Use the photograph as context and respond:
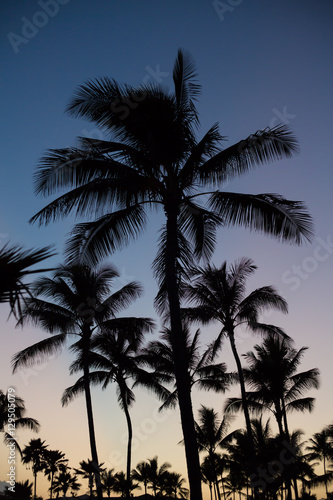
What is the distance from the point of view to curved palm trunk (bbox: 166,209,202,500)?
799 cm

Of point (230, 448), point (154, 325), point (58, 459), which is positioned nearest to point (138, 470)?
point (58, 459)

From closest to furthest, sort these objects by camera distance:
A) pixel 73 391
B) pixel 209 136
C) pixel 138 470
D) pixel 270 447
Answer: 1. pixel 209 136
2. pixel 73 391
3. pixel 270 447
4. pixel 138 470

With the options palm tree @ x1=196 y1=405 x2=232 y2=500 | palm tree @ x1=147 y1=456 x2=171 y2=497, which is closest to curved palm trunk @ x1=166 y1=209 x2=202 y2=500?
palm tree @ x1=196 y1=405 x2=232 y2=500

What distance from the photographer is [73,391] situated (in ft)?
82.0

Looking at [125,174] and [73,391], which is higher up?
[125,174]

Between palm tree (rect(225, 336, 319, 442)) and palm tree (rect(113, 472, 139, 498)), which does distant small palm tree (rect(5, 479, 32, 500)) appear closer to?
palm tree (rect(225, 336, 319, 442))

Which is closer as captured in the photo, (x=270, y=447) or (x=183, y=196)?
(x=183, y=196)

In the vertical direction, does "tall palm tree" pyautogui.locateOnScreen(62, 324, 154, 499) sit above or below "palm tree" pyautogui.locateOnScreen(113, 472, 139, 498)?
above

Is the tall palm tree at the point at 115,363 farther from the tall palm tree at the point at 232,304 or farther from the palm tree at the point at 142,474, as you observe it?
the palm tree at the point at 142,474

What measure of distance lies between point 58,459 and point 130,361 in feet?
91.6

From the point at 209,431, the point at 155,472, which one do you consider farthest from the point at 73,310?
the point at 155,472

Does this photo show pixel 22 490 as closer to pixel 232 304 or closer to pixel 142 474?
pixel 232 304

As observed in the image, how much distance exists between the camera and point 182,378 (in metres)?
8.62

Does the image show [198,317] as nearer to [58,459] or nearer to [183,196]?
[183,196]
